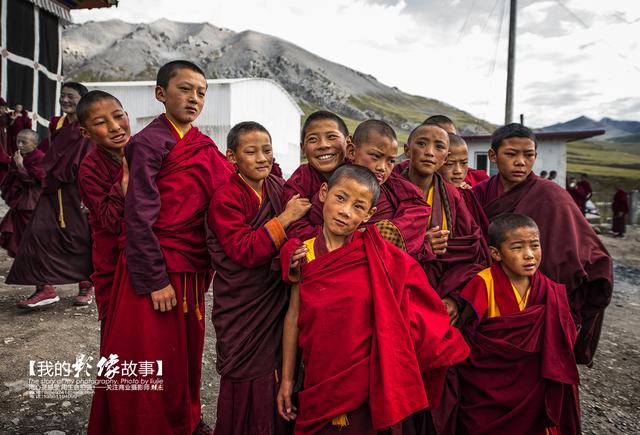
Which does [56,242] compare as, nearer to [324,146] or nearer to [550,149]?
[324,146]

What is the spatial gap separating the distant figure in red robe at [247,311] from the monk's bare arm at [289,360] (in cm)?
10

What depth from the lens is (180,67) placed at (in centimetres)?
220

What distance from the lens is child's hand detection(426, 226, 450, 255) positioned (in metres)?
2.08

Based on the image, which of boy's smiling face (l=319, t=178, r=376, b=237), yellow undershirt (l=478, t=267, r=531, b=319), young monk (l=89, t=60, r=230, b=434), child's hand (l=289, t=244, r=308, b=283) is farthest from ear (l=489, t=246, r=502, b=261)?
young monk (l=89, t=60, r=230, b=434)

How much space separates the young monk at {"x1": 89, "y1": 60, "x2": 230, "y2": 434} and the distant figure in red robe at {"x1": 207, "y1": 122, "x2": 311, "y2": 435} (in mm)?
195

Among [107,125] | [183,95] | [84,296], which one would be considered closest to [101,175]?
[107,125]

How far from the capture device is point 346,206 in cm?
173

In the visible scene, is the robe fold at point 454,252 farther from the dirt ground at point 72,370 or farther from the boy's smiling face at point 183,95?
the dirt ground at point 72,370

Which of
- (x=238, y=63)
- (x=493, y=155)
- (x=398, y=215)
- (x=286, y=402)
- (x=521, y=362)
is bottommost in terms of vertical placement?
(x=286, y=402)

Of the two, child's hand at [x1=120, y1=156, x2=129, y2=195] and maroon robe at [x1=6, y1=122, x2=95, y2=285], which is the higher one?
child's hand at [x1=120, y1=156, x2=129, y2=195]

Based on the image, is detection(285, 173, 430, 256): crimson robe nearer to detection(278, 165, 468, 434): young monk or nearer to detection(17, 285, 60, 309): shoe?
detection(278, 165, 468, 434): young monk

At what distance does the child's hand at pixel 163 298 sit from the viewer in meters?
2.08

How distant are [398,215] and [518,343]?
869 millimetres

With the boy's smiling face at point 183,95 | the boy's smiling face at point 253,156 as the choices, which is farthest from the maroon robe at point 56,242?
the boy's smiling face at point 253,156
